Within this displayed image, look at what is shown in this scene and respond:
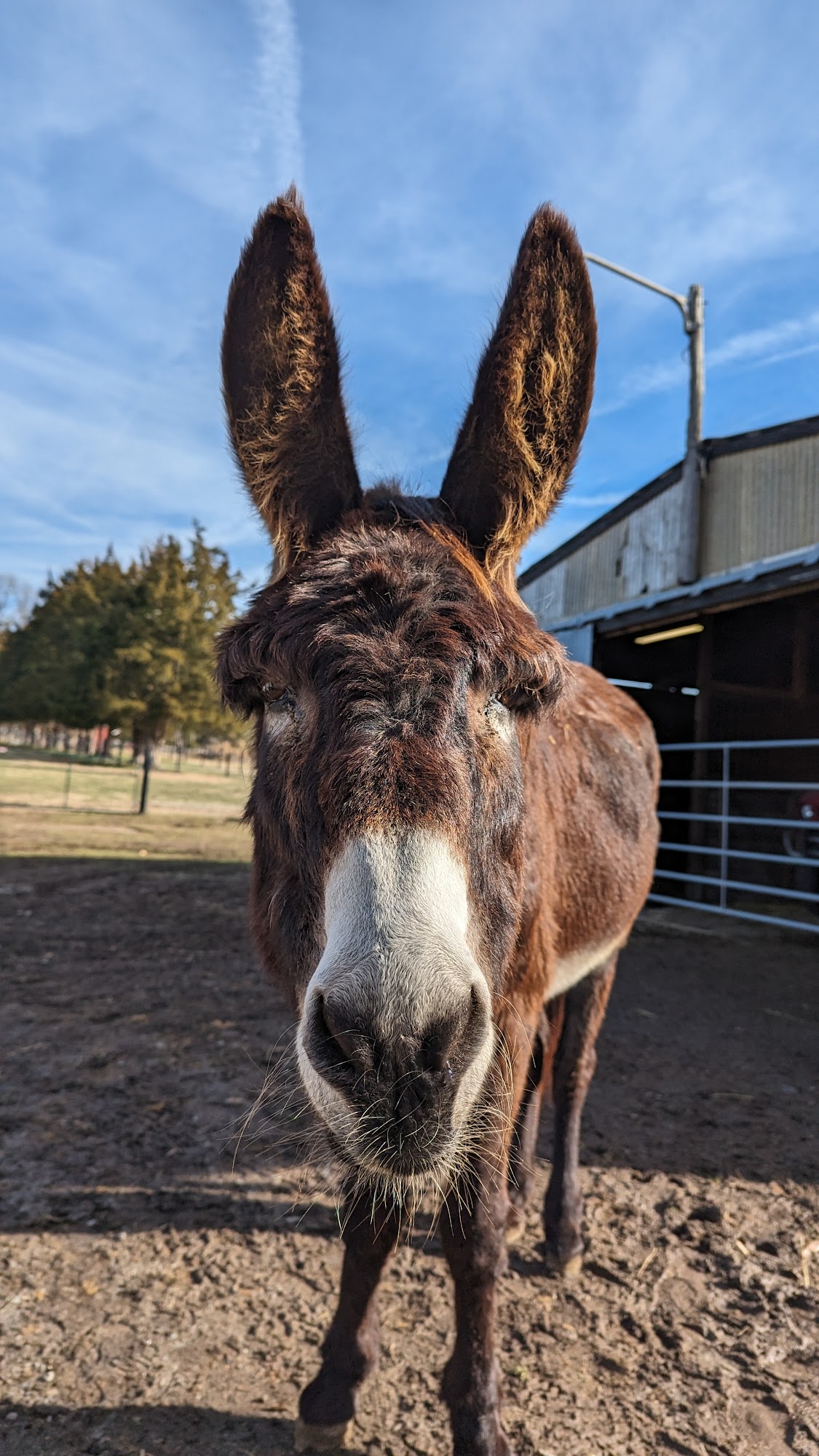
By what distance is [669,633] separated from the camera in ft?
38.8

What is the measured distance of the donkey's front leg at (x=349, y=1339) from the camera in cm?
218

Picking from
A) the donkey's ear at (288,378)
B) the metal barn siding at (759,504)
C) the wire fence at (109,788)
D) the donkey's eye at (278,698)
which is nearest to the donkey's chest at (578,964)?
the donkey's eye at (278,698)

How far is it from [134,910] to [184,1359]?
657 centimetres

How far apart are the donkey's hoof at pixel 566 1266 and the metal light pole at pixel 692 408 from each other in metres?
11.2

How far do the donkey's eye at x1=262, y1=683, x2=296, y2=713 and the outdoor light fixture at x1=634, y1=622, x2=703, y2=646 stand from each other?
10459 mm

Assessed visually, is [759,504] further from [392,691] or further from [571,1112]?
[392,691]

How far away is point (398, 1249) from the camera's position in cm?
311

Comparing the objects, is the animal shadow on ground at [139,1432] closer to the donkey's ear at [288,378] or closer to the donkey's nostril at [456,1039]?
the donkey's nostril at [456,1039]

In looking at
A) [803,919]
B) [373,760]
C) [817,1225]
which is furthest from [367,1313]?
[803,919]

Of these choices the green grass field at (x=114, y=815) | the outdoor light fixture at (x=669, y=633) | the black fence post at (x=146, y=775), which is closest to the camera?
the outdoor light fixture at (x=669, y=633)

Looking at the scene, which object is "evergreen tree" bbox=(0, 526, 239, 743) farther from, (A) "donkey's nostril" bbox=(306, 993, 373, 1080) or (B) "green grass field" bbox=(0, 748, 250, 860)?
(A) "donkey's nostril" bbox=(306, 993, 373, 1080)

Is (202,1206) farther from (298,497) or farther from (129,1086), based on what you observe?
(298,497)

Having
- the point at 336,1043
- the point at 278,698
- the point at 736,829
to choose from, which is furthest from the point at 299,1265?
the point at 736,829

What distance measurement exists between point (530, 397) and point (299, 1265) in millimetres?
3338
